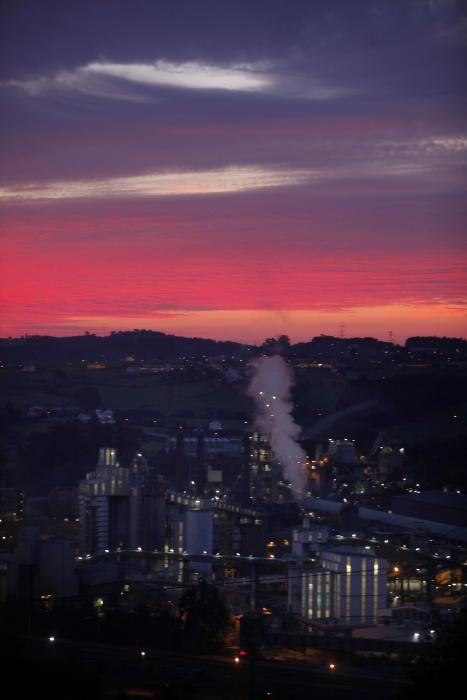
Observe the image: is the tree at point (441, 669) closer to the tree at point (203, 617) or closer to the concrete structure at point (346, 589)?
the tree at point (203, 617)

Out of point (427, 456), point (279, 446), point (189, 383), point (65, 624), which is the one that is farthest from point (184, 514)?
point (189, 383)

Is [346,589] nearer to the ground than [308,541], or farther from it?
nearer to the ground

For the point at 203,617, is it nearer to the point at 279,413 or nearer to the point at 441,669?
the point at 441,669

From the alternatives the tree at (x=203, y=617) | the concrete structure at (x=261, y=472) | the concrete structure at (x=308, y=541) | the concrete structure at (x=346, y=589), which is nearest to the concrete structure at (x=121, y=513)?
the concrete structure at (x=308, y=541)

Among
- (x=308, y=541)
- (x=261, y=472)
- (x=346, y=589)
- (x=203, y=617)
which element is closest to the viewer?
(x=203, y=617)

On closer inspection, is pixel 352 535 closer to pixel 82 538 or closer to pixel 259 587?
pixel 259 587

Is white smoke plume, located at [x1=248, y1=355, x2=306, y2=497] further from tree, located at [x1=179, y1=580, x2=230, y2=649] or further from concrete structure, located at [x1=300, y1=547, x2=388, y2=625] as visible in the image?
tree, located at [x1=179, y1=580, x2=230, y2=649]

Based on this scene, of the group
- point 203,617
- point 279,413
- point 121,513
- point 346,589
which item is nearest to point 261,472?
point 121,513

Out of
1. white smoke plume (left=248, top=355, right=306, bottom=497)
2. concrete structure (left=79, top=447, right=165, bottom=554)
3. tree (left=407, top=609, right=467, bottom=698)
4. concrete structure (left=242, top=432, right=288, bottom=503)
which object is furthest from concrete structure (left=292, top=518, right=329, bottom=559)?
tree (left=407, top=609, right=467, bottom=698)

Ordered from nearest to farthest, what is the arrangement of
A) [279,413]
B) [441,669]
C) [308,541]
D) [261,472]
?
1. [441,669]
2. [308,541]
3. [261,472]
4. [279,413]
